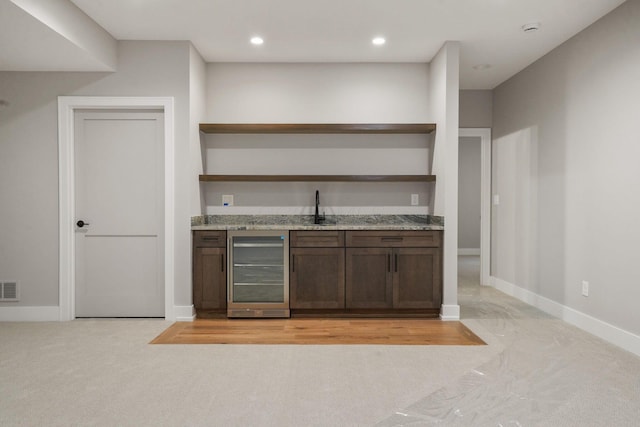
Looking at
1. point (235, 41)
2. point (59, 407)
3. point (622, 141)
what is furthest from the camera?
point (235, 41)

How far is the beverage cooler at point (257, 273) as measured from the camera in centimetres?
401

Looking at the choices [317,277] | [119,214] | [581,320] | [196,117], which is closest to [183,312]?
[119,214]

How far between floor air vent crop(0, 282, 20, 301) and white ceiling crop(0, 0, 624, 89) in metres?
2.09

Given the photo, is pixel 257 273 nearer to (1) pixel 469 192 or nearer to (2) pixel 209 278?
(2) pixel 209 278

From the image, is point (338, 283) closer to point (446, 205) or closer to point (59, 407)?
point (446, 205)

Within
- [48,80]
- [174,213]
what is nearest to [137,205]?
[174,213]

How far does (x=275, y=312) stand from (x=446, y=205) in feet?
6.51

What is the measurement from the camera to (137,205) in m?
4.05

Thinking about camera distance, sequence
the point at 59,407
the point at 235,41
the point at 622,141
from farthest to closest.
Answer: the point at 235,41 → the point at 622,141 → the point at 59,407

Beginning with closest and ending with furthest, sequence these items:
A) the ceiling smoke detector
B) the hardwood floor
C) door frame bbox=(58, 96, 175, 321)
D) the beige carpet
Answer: the beige carpet
the hardwood floor
the ceiling smoke detector
door frame bbox=(58, 96, 175, 321)

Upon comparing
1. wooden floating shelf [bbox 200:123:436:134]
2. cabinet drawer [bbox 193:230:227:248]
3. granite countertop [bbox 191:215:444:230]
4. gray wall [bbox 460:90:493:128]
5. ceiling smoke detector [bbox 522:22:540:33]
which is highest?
ceiling smoke detector [bbox 522:22:540:33]

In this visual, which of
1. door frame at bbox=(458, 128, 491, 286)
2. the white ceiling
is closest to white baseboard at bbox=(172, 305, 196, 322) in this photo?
the white ceiling

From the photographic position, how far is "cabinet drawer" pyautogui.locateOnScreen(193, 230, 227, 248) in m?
4.01

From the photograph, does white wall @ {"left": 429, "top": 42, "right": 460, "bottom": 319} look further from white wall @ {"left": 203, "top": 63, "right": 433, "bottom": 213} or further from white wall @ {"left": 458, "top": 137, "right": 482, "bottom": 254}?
white wall @ {"left": 458, "top": 137, "right": 482, "bottom": 254}
